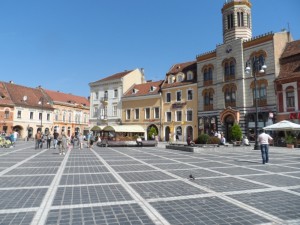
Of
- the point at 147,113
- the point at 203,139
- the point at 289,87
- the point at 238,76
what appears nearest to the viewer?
the point at 203,139

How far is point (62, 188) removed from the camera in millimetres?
7281

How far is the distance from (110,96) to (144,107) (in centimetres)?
884

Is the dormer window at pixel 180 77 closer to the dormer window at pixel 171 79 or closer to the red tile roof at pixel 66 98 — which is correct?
the dormer window at pixel 171 79

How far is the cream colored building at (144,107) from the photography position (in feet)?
150

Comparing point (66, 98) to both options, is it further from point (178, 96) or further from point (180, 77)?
point (178, 96)

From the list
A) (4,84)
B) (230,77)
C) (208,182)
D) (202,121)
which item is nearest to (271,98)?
(230,77)

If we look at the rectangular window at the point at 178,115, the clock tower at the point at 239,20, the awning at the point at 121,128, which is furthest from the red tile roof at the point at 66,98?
the clock tower at the point at 239,20

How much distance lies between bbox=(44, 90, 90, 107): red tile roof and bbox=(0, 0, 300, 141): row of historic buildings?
1.83 meters

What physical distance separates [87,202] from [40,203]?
103cm

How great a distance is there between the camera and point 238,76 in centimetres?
3512

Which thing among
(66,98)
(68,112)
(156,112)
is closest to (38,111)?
(68,112)

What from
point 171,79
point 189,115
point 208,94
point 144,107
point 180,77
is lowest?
point 189,115

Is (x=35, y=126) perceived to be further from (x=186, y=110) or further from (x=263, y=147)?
(x=263, y=147)

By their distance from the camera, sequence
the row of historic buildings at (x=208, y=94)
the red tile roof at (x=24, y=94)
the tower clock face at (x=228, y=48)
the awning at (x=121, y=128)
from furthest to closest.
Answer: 1. the red tile roof at (x=24, y=94)
2. the tower clock face at (x=228, y=48)
3. the awning at (x=121, y=128)
4. the row of historic buildings at (x=208, y=94)
